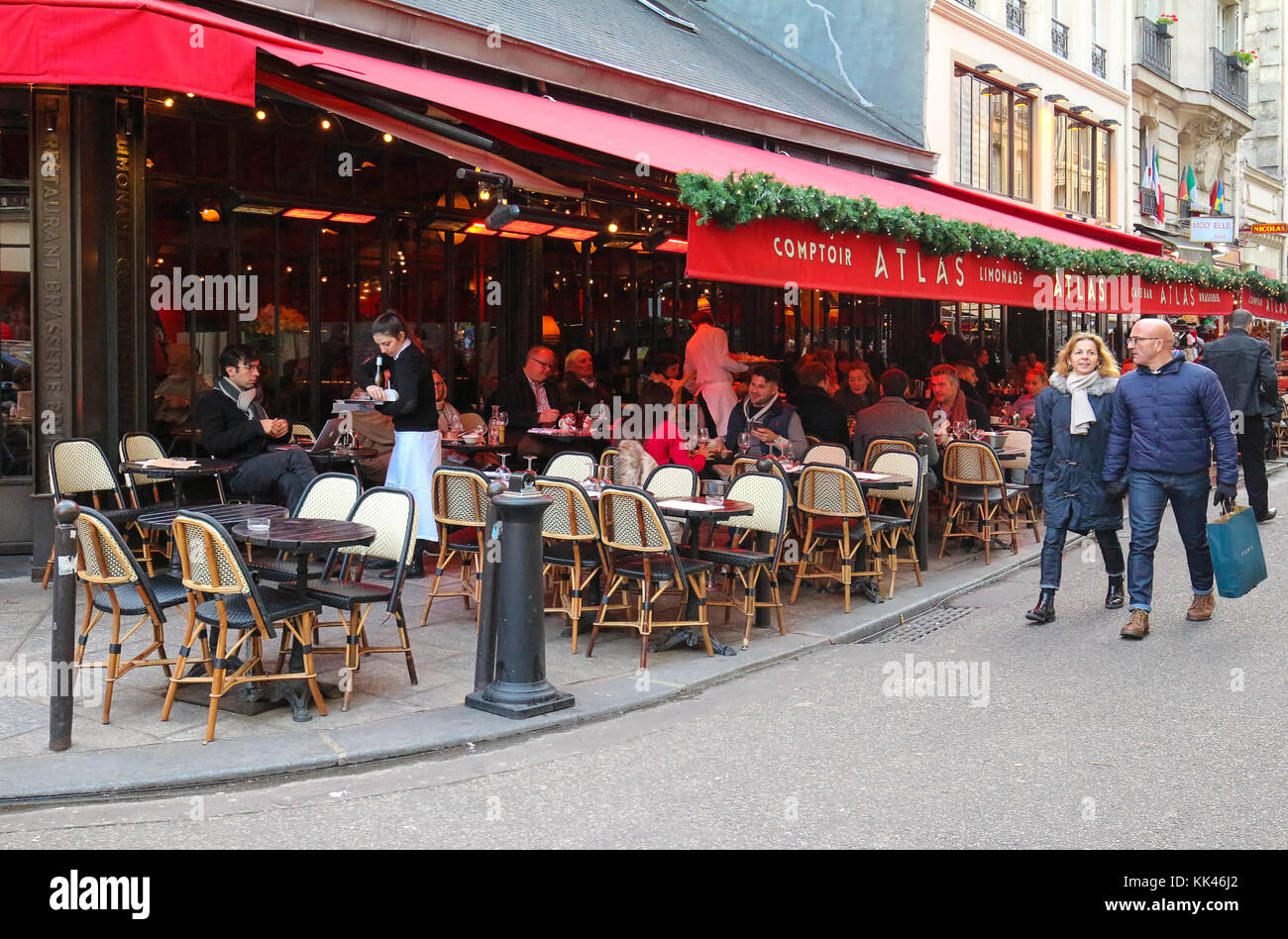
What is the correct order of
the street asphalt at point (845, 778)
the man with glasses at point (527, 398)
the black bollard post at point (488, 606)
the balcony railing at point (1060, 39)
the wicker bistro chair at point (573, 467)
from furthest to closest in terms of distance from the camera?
the balcony railing at point (1060, 39), the man with glasses at point (527, 398), the wicker bistro chair at point (573, 467), the black bollard post at point (488, 606), the street asphalt at point (845, 778)

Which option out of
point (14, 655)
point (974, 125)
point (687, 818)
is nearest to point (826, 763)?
point (687, 818)

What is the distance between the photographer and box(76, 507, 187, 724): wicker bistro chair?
5.65m

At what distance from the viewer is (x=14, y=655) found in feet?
22.4

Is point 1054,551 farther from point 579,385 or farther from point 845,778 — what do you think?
point 579,385

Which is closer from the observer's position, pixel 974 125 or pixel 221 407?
pixel 221 407

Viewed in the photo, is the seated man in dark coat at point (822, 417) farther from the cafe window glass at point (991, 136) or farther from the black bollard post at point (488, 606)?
the cafe window glass at point (991, 136)

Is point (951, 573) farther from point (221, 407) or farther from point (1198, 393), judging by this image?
point (221, 407)

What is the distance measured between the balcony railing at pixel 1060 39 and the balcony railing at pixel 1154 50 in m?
3.61

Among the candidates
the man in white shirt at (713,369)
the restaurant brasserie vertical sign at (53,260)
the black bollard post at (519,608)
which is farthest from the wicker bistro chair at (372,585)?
the man in white shirt at (713,369)

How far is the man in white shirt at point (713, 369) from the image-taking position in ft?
40.5

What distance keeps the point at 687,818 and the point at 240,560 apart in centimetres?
229

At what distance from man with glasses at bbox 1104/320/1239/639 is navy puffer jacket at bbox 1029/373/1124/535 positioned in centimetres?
19

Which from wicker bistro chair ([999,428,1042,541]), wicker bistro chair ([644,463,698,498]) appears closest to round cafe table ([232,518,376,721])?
wicker bistro chair ([644,463,698,498])

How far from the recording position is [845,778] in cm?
503
